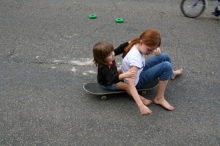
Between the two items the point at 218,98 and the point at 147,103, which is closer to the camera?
the point at 147,103

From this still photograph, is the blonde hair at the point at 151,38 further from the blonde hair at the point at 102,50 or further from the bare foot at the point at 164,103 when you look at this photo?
the bare foot at the point at 164,103

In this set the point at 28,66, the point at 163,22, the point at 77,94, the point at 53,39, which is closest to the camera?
the point at 77,94

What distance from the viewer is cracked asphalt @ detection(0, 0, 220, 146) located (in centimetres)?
228

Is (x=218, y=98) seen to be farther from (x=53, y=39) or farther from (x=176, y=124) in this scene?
(x=53, y=39)

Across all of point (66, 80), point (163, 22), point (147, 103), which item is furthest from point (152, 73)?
point (163, 22)

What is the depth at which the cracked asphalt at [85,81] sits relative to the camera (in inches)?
89.8

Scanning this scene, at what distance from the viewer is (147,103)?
262 cm

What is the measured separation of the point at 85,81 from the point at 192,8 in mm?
3460

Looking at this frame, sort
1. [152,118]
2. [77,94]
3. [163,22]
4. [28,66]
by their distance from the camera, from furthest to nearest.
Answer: [163,22], [28,66], [77,94], [152,118]

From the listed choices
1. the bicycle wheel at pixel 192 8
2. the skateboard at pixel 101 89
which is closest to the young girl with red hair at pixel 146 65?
the skateboard at pixel 101 89

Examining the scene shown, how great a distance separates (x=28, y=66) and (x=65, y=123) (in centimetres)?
125

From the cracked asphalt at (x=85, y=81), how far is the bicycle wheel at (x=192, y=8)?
15 centimetres

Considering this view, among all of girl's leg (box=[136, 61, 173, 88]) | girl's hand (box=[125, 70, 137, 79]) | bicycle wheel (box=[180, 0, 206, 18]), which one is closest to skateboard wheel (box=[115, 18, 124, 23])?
bicycle wheel (box=[180, 0, 206, 18])

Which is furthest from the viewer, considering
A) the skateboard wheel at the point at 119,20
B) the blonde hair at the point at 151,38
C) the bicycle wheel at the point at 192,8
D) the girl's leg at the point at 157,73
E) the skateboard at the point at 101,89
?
the bicycle wheel at the point at 192,8
